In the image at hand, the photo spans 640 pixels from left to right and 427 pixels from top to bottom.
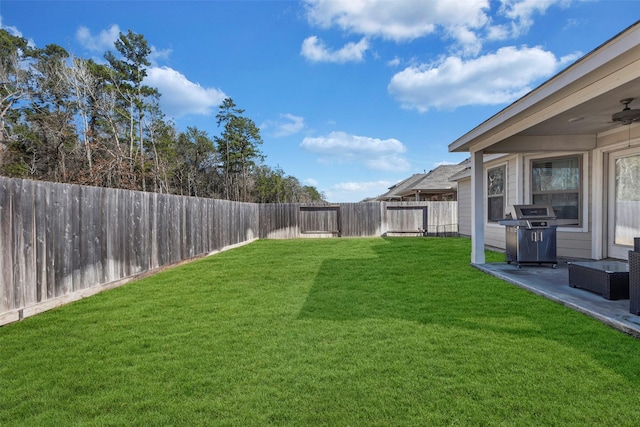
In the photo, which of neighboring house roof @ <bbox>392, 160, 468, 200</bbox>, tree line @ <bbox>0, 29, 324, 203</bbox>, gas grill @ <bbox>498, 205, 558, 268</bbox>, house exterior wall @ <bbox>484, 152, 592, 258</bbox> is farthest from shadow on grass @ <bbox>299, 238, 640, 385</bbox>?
neighboring house roof @ <bbox>392, 160, 468, 200</bbox>

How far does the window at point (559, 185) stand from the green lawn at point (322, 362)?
3.34 metres

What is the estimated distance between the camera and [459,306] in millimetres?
3924

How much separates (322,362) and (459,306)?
2111 millimetres

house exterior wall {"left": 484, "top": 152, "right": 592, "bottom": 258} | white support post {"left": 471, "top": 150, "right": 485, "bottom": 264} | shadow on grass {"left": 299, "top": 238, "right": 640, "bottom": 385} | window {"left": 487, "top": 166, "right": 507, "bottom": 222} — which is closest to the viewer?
shadow on grass {"left": 299, "top": 238, "right": 640, "bottom": 385}

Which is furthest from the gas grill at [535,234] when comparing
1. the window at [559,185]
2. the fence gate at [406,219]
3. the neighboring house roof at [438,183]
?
the neighboring house roof at [438,183]

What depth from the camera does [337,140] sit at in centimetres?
2905

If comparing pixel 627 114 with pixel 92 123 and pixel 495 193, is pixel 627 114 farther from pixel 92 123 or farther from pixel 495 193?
pixel 92 123

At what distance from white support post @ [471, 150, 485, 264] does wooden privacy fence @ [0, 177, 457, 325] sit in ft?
20.7

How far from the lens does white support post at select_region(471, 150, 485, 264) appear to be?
6.21 meters

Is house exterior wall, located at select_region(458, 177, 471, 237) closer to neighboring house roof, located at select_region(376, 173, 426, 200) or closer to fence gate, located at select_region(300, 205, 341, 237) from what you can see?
fence gate, located at select_region(300, 205, 341, 237)

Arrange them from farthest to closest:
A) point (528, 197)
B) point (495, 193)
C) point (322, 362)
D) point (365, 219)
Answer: point (365, 219) < point (495, 193) < point (528, 197) < point (322, 362)

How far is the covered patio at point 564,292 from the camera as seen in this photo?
313 cm

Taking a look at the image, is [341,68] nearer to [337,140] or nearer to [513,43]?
[513,43]

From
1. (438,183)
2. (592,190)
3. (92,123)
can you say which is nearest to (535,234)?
(592,190)
